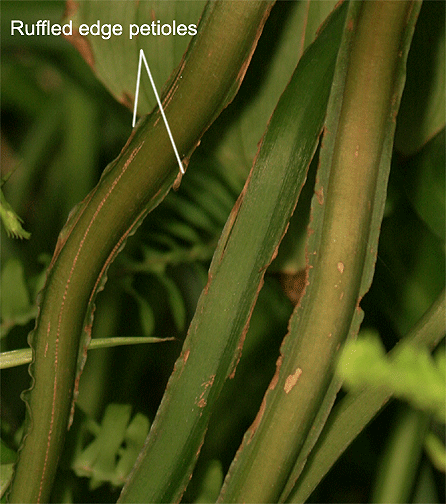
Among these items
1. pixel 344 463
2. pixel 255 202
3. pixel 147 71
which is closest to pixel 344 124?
pixel 255 202

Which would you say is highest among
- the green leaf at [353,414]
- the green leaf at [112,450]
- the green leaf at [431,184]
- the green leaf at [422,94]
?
the green leaf at [422,94]

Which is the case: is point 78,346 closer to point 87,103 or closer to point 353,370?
point 353,370

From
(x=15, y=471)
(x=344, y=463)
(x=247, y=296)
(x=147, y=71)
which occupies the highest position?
(x=147, y=71)

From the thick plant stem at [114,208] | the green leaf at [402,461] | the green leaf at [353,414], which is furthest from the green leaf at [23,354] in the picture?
the green leaf at [402,461]

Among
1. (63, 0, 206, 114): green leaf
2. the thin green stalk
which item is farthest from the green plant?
(63, 0, 206, 114): green leaf

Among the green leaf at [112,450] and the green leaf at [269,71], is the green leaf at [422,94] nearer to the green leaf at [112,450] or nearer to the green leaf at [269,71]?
the green leaf at [269,71]

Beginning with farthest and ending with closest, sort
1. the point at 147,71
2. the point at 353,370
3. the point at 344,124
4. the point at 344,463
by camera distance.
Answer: the point at 344,463
the point at 147,71
the point at 344,124
the point at 353,370
